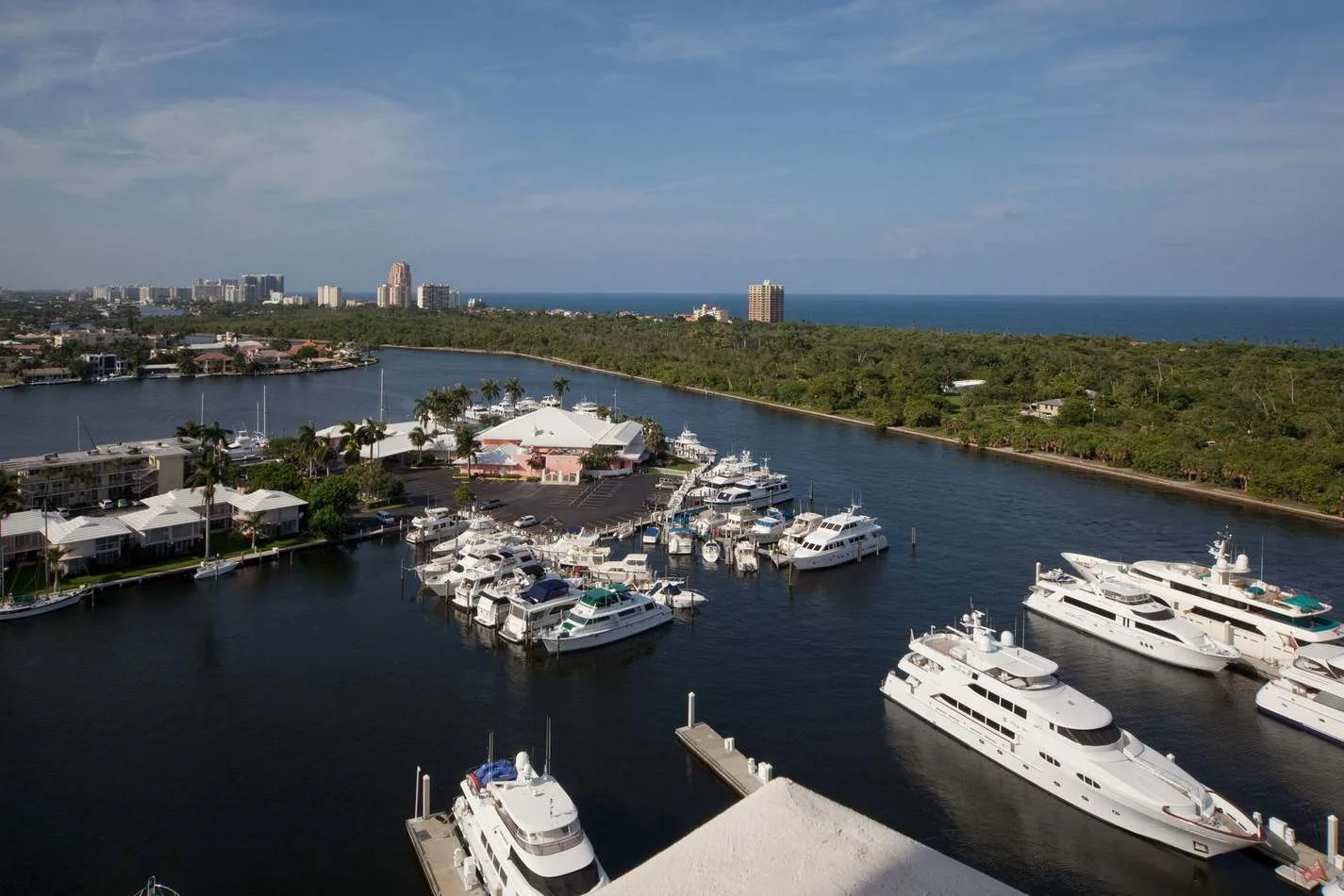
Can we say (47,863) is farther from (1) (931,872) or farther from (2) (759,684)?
(1) (931,872)

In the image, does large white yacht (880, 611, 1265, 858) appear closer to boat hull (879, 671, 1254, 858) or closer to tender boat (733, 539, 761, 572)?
boat hull (879, 671, 1254, 858)

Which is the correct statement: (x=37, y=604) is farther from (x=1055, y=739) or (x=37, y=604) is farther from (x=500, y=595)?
(x=1055, y=739)

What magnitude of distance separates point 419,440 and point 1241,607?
115 feet

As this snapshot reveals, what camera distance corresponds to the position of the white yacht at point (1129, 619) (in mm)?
23781

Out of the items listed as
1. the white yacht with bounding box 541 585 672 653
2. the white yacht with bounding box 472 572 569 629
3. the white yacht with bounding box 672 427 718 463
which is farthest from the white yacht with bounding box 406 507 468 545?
the white yacht with bounding box 672 427 718 463

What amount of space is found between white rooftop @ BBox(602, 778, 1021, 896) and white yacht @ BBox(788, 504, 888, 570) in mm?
26174

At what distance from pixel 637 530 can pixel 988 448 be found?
29.8 m

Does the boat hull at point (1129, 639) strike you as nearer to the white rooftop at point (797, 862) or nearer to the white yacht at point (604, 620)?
the white yacht at point (604, 620)

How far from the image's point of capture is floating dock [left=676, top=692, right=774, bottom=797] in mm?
Result: 17625

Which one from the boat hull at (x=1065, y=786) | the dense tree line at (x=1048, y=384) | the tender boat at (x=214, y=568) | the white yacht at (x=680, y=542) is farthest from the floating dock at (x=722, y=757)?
the dense tree line at (x=1048, y=384)

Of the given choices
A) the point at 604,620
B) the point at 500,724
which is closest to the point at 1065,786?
the point at 500,724

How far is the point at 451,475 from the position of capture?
44938 mm

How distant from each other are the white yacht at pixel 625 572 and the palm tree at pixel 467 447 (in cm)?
1555

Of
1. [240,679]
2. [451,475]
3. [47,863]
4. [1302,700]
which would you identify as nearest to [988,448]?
[451,475]
